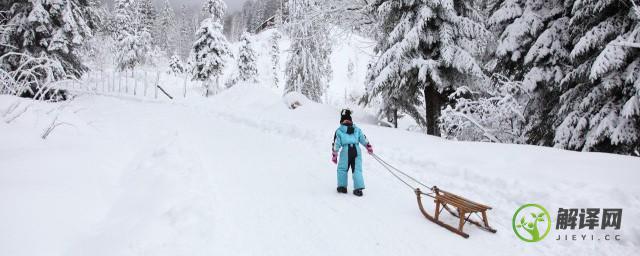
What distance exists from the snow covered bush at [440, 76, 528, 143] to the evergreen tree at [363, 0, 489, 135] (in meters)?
0.60

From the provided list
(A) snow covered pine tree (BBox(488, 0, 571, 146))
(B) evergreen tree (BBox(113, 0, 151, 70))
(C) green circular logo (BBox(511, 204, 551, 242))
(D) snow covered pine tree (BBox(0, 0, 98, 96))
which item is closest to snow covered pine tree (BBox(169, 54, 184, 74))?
(B) evergreen tree (BBox(113, 0, 151, 70))

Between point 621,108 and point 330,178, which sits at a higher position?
point 621,108

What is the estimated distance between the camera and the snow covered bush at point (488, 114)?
10586mm

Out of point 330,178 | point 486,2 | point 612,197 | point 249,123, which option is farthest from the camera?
point 249,123

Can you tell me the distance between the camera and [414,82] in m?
11.4

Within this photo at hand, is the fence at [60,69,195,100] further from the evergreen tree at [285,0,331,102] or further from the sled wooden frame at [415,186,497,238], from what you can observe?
the sled wooden frame at [415,186,497,238]

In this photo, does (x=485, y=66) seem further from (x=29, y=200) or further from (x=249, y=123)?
(x=29, y=200)

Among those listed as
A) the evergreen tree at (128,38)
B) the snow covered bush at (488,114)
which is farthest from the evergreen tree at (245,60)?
the snow covered bush at (488,114)

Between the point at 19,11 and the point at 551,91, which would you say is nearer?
the point at 551,91

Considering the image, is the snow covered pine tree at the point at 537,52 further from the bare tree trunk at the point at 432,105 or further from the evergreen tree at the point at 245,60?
the evergreen tree at the point at 245,60

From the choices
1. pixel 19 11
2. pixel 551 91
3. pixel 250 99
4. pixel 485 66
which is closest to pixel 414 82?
pixel 485 66

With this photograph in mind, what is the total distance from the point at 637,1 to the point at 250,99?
17.5 meters

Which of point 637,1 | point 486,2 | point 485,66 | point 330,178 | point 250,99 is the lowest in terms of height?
point 330,178

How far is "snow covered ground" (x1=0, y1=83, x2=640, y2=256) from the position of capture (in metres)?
4.37
